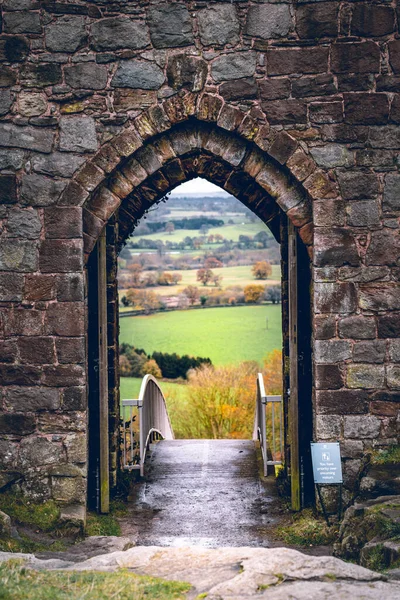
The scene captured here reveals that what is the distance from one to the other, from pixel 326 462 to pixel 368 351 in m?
1.07

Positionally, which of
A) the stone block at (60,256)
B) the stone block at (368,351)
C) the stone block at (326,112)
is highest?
the stone block at (326,112)

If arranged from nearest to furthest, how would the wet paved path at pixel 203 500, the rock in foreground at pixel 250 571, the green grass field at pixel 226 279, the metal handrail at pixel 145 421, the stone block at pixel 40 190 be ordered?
the rock in foreground at pixel 250 571
the stone block at pixel 40 190
the wet paved path at pixel 203 500
the metal handrail at pixel 145 421
the green grass field at pixel 226 279

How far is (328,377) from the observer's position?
7594 millimetres

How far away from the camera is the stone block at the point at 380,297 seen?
7562 millimetres

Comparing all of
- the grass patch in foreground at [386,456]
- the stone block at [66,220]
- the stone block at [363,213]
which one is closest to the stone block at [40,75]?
the stone block at [66,220]

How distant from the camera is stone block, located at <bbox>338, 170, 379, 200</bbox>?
24.6 ft

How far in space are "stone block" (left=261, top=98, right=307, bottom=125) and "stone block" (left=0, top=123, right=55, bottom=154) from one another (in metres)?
1.93

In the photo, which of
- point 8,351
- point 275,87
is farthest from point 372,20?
point 8,351

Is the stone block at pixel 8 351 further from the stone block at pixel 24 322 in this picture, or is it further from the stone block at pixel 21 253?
the stone block at pixel 21 253

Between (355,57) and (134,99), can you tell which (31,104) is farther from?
(355,57)

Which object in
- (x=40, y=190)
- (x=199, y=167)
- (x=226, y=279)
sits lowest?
(x=40, y=190)

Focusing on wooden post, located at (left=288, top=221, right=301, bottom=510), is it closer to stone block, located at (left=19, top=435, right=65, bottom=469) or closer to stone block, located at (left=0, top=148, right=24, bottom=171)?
stone block, located at (left=19, top=435, right=65, bottom=469)

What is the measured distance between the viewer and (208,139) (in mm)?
7734

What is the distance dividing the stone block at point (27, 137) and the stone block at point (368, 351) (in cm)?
328
